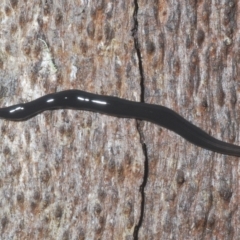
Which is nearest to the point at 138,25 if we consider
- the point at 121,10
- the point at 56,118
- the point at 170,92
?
the point at 121,10

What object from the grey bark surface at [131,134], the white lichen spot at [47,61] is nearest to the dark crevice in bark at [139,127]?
the grey bark surface at [131,134]

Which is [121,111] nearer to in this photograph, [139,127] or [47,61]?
[139,127]

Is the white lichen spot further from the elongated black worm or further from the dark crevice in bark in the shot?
the dark crevice in bark

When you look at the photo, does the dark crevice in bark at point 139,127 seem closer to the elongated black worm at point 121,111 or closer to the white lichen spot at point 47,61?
the elongated black worm at point 121,111

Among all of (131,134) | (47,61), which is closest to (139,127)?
(131,134)

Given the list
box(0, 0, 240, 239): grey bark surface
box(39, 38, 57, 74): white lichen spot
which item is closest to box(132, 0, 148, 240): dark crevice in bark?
box(0, 0, 240, 239): grey bark surface

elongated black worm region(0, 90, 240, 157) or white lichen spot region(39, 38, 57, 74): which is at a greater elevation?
white lichen spot region(39, 38, 57, 74)
